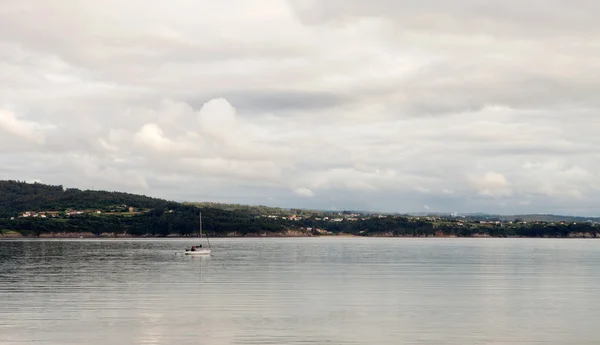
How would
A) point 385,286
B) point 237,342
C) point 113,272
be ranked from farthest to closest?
1. point 113,272
2. point 385,286
3. point 237,342

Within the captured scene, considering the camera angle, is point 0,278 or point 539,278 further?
point 539,278

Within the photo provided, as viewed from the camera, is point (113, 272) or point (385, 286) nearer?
point (385, 286)

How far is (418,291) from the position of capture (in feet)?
203

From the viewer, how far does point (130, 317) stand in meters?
44.2

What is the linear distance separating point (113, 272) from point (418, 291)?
40303 millimetres

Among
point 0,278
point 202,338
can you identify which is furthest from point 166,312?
point 0,278

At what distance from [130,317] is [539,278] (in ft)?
167

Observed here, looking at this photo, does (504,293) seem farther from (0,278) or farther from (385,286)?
(0,278)

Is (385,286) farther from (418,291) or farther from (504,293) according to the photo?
(504,293)

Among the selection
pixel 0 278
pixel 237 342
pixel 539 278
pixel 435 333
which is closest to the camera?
pixel 237 342

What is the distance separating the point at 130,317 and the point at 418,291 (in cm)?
2716

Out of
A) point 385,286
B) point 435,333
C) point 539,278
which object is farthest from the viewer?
point 539,278

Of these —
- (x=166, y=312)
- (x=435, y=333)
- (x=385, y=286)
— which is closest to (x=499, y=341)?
(x=435, y=333)

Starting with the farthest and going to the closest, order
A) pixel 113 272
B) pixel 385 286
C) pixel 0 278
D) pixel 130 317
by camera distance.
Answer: pixel 113 272, pixel 0 278, pixel 385 286, pixel 130 317
